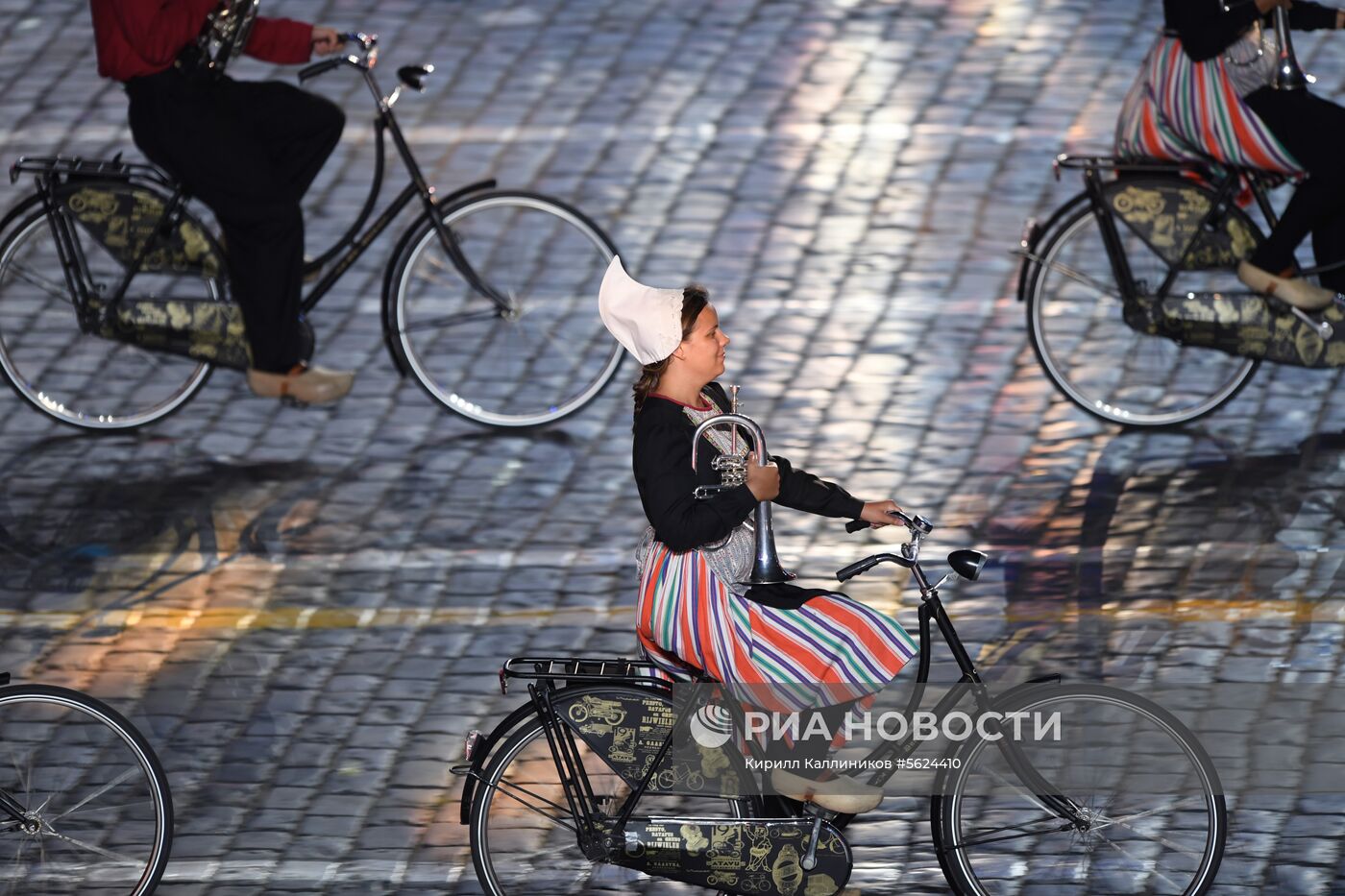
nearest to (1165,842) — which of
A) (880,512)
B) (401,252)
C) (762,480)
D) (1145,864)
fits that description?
(1145,864)

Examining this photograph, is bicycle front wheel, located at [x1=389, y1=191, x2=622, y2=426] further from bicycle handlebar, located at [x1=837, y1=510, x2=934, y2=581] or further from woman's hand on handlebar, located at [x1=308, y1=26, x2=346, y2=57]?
bicycle handlebar, located at [x1=837, y1=510, x2=934, y2=581]

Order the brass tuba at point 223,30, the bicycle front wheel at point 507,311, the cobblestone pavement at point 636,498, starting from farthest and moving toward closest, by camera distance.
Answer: the bicycle front wheel at point 507,311, the brass tuba at point 223,30, the cobblestone pavement at point 636,498

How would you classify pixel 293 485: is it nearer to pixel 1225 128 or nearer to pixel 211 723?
pixel 211 723

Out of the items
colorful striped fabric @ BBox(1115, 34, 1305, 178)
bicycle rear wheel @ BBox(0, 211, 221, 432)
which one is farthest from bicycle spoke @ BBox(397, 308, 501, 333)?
colorful striped fabric @ BBox(1115, 34, 1305, 178)

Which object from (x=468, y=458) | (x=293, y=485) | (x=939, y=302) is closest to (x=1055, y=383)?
(x=939, y=302)

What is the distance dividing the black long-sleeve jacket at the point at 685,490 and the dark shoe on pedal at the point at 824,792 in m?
0.65

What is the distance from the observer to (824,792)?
197 inches

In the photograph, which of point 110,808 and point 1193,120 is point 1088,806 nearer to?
point 110,808

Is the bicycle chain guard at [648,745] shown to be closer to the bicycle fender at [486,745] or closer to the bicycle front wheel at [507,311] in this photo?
the bicycle fender at [486,745]

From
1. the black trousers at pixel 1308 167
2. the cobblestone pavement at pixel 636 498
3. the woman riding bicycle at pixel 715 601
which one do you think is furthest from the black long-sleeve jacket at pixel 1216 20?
the woman riding bicycle at pixel 715 601

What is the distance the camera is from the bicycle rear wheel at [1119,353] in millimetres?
7977

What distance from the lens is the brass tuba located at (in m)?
7.70

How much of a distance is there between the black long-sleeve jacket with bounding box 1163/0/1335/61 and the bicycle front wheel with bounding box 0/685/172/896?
15.2 feet

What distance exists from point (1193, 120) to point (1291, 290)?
0.75m
